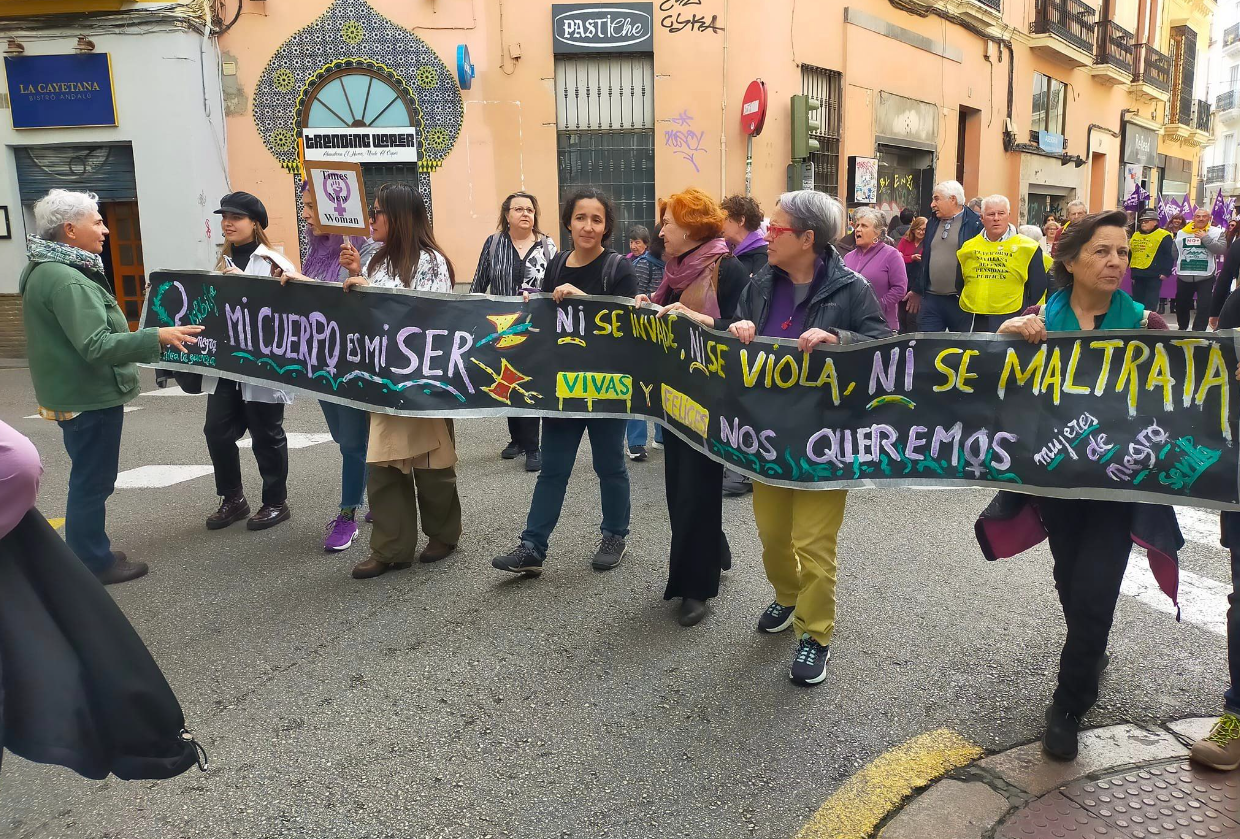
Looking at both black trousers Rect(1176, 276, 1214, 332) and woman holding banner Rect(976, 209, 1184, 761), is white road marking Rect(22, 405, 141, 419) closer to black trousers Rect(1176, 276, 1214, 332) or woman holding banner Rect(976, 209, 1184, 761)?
woman holding banner Rect(976, 209, 1184, 761)

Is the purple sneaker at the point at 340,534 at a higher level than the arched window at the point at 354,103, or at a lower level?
lower

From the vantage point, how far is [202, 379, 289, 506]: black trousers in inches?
201

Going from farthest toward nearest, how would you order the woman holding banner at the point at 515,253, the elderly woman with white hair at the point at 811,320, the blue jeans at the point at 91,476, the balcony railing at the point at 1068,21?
the balcony railing at the point at 1068,21 < the woman holding banner at the point at 515,253 < the blue jeans at the point at 91,476 < the elderly woman with white hair at the point at 811,320

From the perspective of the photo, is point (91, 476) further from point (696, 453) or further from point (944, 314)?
point (944, 314)

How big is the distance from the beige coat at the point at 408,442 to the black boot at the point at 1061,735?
2850mm

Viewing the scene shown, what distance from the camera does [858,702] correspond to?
325 cm

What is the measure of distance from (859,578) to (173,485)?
480 cm

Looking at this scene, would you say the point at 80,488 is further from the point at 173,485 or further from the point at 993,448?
the point at 993,448

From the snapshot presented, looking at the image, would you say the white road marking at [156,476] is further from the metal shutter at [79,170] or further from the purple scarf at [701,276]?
the metal shutter at [79,170]

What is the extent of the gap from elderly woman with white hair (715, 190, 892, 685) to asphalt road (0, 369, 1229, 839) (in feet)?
0.92

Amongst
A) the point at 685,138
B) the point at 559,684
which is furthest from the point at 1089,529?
the point at 685,138

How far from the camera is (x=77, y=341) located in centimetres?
398

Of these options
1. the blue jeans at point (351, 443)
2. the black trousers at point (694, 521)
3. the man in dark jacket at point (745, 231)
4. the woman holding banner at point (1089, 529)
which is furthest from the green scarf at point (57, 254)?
the woman holding banner at point (1089, 529)

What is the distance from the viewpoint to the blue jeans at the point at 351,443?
480 cm
